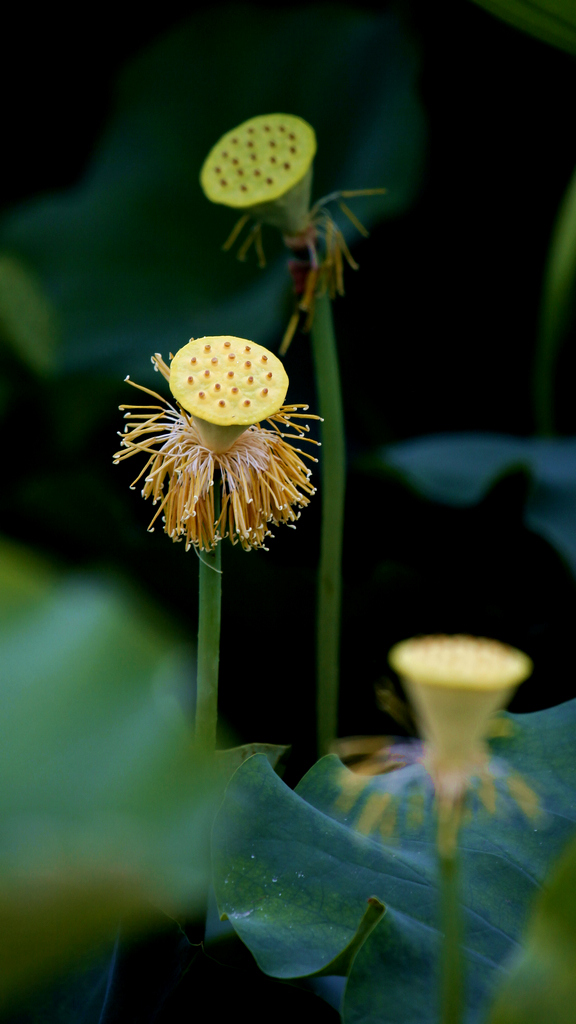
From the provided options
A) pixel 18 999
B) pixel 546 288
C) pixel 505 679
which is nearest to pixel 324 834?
pixel 18 999

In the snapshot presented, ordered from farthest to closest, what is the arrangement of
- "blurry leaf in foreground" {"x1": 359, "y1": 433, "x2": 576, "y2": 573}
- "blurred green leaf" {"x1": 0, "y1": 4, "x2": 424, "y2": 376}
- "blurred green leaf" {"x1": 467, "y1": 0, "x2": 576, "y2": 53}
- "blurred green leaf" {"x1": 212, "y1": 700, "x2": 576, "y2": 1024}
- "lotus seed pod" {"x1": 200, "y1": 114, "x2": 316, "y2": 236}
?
1. "blurred green leaf" {"x1": 0, "y1": 4, "x2": 424, "y2": 376}
2. "blurry leaf in foreground" {"x1": 359, "y1": 433, "x2": 576, "y2": 573}
3. "blurred green leaf" {"x1": 467, "y1": 0, "x2": 576, "y2": 53}
4. "lotus seed pod" {"x1": 200, "y1": 114, "x2": 316, "y2": 236}
5. "blurred green leaf" {"x1": 212, "y1": 700, "x2": 576, "y2": 1024}

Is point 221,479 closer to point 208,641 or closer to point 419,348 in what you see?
point 208,641

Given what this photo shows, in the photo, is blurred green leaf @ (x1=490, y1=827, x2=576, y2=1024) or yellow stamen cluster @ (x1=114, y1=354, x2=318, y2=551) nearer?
blurred green leaf @ (x1=490, y1=827, x2=576, y2=1024)

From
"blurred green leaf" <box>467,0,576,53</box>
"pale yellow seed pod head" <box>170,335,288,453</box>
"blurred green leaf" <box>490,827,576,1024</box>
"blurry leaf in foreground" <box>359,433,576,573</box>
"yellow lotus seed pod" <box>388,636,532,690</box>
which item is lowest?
"blurred green leaf" <box>490,827,576,1024</box>

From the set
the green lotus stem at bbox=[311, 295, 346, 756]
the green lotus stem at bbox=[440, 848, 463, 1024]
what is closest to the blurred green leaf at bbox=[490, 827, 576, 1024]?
the green lotus stem at bbox=[440, 848, 463, 1024]

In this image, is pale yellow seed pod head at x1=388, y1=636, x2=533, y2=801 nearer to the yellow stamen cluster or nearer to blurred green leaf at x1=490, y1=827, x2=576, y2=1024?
blurred green leaf at x1=490, y1=827, x2=576, y2=1024

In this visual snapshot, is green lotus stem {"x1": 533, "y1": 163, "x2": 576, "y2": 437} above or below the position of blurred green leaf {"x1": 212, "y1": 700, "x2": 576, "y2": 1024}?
above

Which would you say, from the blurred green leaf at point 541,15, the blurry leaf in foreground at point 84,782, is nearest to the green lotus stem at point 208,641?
the blurry leaf in foreground at point 84,782

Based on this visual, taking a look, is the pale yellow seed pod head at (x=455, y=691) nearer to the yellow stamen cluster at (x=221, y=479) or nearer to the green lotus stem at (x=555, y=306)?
the yellow stamen cluster at (x=221, y=479)
